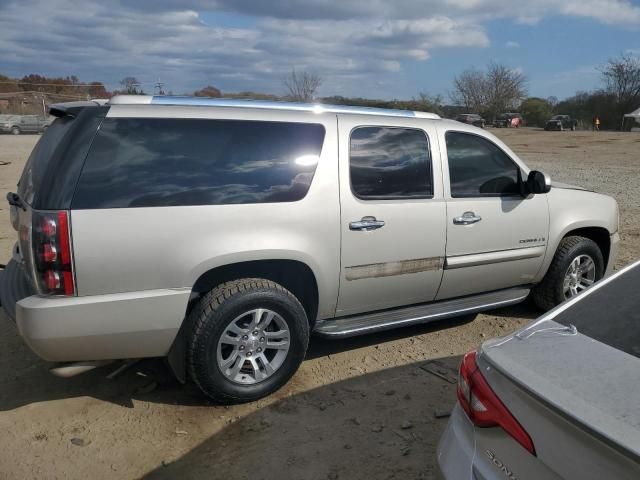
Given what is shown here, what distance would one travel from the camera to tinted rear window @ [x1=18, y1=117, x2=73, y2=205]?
3.23 meters

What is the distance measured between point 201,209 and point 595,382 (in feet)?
7.60

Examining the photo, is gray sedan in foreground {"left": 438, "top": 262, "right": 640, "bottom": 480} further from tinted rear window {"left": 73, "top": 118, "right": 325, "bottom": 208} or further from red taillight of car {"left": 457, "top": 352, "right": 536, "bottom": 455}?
tinted rear window {"left": 73, "top": 118, "right": 325, "bottom": 208}

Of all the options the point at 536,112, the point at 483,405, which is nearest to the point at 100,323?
the point at 483,405

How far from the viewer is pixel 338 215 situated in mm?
3717

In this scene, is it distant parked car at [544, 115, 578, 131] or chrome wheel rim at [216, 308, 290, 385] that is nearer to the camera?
chrome wheel rim at [216, 308, 290, 385]

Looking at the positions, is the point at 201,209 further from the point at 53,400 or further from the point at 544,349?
the point at 544,349

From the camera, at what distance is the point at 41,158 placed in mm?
3455

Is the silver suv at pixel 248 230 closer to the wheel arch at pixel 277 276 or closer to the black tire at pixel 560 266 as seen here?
the wheel arch at pixel 277 276

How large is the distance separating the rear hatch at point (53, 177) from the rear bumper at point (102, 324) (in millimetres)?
169

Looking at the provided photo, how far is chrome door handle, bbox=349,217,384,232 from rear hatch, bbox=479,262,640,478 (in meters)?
1.74

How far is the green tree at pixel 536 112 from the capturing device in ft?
195

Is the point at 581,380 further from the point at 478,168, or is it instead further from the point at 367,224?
the point at 478,168

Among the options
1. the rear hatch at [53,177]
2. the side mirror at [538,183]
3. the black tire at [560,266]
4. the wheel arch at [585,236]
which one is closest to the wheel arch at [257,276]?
the rear hatch at [53,177]

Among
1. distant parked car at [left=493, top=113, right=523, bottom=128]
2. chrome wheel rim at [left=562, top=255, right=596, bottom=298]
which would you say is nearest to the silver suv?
chrome wheel rim at [left=562, top=255, right=596, bottom=298]
